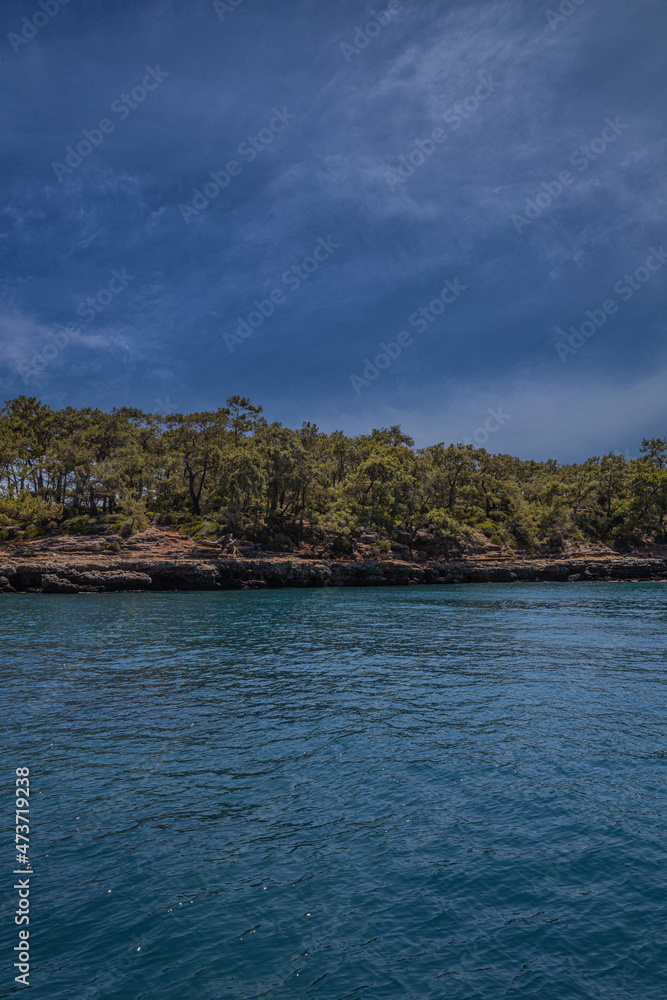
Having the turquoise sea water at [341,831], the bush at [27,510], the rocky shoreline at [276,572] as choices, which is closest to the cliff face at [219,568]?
the rocky shoreline at [276,572]

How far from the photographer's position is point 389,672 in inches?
817

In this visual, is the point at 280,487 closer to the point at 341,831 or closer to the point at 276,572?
the point at 276,572

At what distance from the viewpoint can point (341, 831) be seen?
890cm

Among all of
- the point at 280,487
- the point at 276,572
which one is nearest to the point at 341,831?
the point at 276,572

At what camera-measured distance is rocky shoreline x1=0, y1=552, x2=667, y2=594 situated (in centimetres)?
5897

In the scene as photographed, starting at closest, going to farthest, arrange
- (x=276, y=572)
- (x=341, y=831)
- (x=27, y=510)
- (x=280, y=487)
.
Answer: (x=341, y=831) < (x=276, y=572) < (x=27, y=510) < (x=280, y=487)

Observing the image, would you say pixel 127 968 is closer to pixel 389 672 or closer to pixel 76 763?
pixel 76 763

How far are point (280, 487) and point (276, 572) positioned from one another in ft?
55.4

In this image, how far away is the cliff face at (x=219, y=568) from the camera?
5934cm

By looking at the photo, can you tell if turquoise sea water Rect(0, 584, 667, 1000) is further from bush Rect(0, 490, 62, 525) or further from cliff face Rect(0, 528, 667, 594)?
bush Rect(0, 490, 62, 525)

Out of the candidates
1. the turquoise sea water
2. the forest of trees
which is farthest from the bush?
the turquoise sea water

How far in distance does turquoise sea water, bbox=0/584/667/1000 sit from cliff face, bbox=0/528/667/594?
4188 centimetres

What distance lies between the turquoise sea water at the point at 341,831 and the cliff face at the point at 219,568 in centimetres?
4188

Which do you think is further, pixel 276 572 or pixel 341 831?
pixel 276 572
